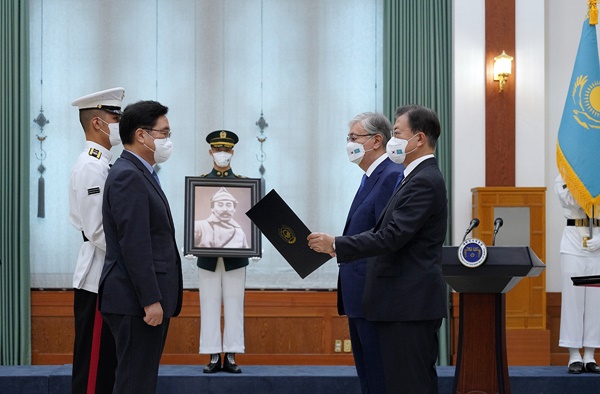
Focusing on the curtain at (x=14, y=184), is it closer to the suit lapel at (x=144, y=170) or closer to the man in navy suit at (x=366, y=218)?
the man in navy suit at (x=366, y=218)

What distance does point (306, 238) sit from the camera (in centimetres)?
357

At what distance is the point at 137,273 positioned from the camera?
10.0ft

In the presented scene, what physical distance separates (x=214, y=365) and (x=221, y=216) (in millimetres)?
981

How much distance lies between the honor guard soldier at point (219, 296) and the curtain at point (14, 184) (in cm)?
177

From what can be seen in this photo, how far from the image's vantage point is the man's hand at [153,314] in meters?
3.06

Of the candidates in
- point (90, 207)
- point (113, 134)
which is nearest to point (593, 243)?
point (113, 134)

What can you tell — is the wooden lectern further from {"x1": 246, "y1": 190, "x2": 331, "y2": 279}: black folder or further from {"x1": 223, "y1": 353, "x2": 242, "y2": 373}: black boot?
{"x1": 223, "y1": 353, "x2": 242, "y2": 373}: black boot

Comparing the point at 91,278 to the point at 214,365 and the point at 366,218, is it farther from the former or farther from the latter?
the point at 214,365

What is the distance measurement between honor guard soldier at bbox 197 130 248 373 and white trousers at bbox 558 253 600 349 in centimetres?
219

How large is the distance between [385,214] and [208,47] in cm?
396

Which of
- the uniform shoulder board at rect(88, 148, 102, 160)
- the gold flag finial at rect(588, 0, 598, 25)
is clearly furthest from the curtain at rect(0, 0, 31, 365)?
the gold flag finial at rect(588, 0, 598, 25)

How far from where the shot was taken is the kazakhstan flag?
5621 mm

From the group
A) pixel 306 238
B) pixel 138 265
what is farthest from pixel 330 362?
pixel 138 265

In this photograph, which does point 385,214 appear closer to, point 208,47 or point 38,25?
point 208,47
